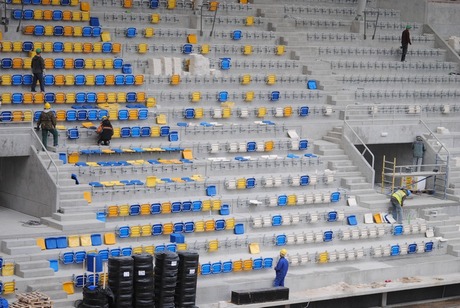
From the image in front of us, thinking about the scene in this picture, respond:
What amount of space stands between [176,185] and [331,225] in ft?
16.2

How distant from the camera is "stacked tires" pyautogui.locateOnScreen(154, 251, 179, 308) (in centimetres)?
2838

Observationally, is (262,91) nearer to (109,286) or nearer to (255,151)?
(255,151)

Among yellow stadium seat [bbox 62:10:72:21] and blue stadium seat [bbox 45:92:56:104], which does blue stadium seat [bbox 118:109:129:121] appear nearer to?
blue stadium seat [bbox 45:92:56:104]

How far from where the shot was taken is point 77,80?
35.8m

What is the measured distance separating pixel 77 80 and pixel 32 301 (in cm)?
1055

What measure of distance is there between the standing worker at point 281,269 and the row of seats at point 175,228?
7.73ft

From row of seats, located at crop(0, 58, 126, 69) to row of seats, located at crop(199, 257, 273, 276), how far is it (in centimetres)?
874

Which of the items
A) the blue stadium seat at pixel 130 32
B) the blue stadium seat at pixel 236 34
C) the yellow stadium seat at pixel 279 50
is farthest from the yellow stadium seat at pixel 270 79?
the blue stadium seat at pixel 130 32

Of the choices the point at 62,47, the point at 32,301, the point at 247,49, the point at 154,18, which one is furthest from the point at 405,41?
the point at 32,301

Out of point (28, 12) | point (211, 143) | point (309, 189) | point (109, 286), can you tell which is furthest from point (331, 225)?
point (28, 12)

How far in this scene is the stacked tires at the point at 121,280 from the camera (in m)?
27.7

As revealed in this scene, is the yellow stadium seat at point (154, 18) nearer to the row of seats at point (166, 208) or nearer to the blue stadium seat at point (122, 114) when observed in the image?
the blue stadium seat at point (122, 114)

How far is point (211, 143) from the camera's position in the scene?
35.7 metres

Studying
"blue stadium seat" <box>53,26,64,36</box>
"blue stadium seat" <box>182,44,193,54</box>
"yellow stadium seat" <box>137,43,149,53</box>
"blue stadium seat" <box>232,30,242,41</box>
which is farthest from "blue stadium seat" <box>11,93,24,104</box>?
"blue stadium seat" <box>232,30,242,41</box>
